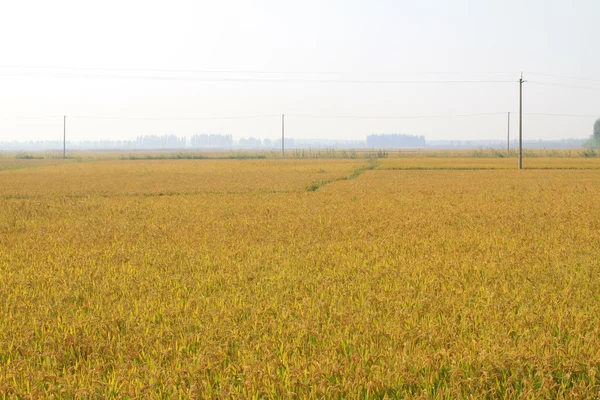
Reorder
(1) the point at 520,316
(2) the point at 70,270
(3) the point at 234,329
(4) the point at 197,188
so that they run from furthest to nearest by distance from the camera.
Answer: (4) the point at 197,188
(2) the point at 70,270
(1) the point at 520,316
(3) the point at 234,329

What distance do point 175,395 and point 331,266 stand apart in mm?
4444

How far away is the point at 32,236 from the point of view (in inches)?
456

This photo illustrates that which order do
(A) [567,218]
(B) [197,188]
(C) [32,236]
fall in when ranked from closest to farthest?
(C) [32,236] < (A) [567,218] < (B) [197,188]

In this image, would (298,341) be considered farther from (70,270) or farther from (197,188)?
(197,188)

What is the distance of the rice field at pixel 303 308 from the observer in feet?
14.1

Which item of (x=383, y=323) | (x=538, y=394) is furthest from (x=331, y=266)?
(x=538, y=394)

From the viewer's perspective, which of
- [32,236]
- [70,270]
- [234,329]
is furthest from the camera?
[32,236]

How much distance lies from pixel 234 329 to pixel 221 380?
44.2 inches

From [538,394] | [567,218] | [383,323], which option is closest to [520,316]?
[383,323]

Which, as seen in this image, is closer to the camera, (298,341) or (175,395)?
(175,395)

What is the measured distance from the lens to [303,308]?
613 centimetres

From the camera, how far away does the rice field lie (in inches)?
169

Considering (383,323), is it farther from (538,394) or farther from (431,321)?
(538,394)

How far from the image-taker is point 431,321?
552 centimetres
